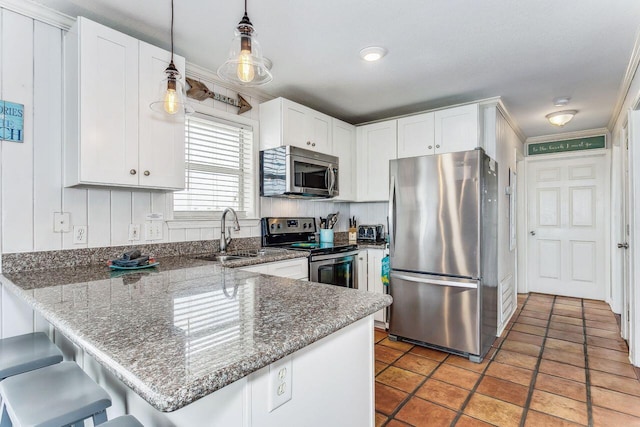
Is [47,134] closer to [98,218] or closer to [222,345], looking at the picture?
[98,218]

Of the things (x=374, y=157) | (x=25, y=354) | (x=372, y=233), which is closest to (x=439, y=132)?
(x=374, y=157)

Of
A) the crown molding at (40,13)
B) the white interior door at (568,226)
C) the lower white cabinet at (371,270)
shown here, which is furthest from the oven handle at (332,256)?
the white interior door at (568,226)

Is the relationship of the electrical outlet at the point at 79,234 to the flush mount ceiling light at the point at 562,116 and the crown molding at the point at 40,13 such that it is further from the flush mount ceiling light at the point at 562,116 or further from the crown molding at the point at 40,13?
the flush mount ceiling light at the point at 562,116

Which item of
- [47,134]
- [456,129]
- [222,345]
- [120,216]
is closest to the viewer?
[222,345]

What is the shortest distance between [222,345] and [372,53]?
2265mm

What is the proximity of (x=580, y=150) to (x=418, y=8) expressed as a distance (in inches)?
166

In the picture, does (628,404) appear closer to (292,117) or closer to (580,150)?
(292,117)

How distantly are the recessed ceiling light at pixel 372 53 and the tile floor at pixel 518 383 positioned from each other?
2298 millimetres

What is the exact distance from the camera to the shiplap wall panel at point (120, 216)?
2.18 metres

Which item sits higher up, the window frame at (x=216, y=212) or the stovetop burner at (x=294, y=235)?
the window frame at (x=216, y=212)

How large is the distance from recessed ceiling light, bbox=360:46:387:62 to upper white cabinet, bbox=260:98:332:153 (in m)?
0.87

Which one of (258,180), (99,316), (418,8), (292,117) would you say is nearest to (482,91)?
(418,8)

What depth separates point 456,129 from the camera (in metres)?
3.23

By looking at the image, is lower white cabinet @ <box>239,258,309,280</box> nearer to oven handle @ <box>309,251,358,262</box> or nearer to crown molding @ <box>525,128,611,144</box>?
oven handle @ <box>309,251,358,262</box>
